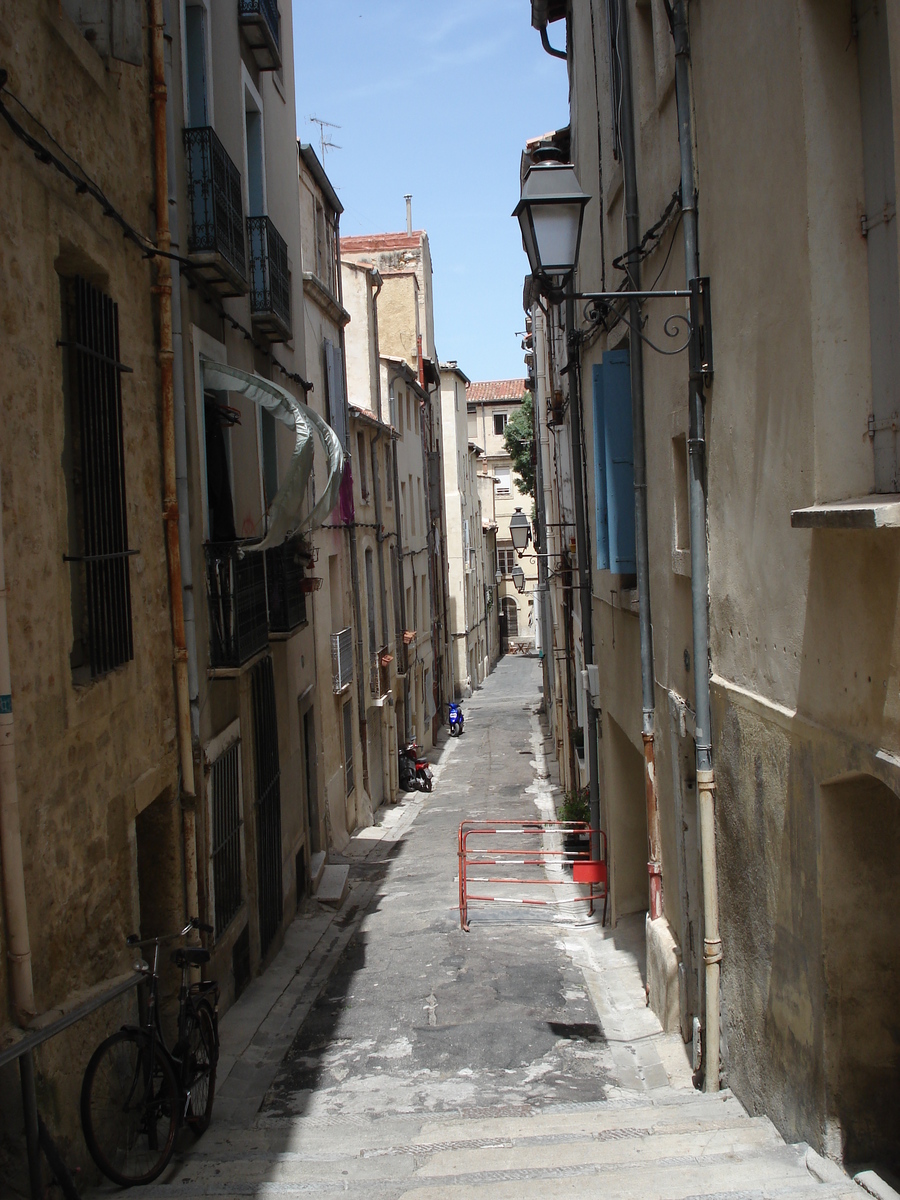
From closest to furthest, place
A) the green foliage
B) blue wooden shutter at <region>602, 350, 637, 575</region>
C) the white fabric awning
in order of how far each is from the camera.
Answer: blue wooden shutter at <region>602, 350, 637, 575</region>
the white fabric awning
the green foliage

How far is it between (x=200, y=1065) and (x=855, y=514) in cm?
513

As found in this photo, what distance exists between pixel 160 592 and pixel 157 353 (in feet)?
5.87

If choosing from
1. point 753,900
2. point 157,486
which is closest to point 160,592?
point 157,486

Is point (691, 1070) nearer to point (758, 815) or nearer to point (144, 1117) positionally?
point (758, 815)

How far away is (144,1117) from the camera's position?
608 cm

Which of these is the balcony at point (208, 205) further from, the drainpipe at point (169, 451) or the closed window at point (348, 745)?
the closed window at point (348, 745)

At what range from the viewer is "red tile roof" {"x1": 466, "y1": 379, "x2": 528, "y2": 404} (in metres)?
69.8

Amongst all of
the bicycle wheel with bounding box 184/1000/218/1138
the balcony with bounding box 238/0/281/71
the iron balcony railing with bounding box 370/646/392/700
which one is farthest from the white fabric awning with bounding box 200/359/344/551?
the iron balcony railing with bounding box 370/646/392/700

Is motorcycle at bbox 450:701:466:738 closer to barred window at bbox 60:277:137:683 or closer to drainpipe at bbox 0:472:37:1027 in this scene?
barred window at bbox 60:277:137:683

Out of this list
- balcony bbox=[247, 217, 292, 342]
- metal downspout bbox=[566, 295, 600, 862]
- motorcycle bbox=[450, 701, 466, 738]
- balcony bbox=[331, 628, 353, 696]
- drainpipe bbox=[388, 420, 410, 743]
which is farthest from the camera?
motorcycle bbox=[450, 701, 466, 738]

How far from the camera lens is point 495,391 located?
7050cm

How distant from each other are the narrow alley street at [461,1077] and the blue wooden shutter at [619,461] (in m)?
3.69

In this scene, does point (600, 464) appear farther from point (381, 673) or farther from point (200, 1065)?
point (381, 673)

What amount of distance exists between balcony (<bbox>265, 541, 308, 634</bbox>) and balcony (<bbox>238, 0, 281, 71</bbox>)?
17.6 ft
